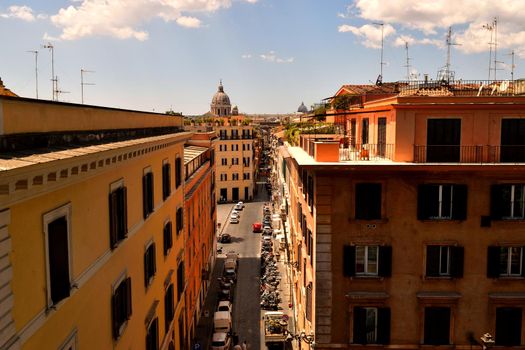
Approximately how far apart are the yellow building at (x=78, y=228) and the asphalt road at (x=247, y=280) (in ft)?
63.4

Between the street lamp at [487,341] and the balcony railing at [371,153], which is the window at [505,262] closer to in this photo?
the street lamp at [487,341]

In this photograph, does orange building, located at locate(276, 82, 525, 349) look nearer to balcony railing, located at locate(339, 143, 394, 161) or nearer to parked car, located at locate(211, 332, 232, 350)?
balcony railing, located at locate(339, 143, 394, 161)

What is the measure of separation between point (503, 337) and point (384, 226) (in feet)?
23.0

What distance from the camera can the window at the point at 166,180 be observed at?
22528 millimetres

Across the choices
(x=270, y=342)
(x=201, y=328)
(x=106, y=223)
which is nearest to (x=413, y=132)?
(x=106, y=223)

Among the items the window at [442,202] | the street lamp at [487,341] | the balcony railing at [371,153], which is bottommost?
the street lamp at [487,341]

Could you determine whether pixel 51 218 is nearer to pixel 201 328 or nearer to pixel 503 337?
pixel 503 337

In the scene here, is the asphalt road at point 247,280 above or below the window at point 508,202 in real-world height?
below

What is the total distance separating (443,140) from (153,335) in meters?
14.5

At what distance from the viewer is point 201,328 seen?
39.5 m

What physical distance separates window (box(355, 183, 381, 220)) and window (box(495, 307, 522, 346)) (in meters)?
6.72

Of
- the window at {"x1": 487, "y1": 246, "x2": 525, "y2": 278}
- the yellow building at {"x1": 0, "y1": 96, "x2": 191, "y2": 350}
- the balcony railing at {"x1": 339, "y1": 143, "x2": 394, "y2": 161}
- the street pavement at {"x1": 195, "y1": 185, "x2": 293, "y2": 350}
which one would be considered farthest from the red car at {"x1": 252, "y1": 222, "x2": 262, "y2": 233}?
the window at {"x1": 487, "y1": 246, "x2": 525, "y2": 278}

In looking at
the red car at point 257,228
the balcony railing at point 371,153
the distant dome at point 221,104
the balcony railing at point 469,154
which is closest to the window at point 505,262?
the balcony railing at point 469,154

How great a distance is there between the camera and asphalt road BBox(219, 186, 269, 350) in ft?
130
